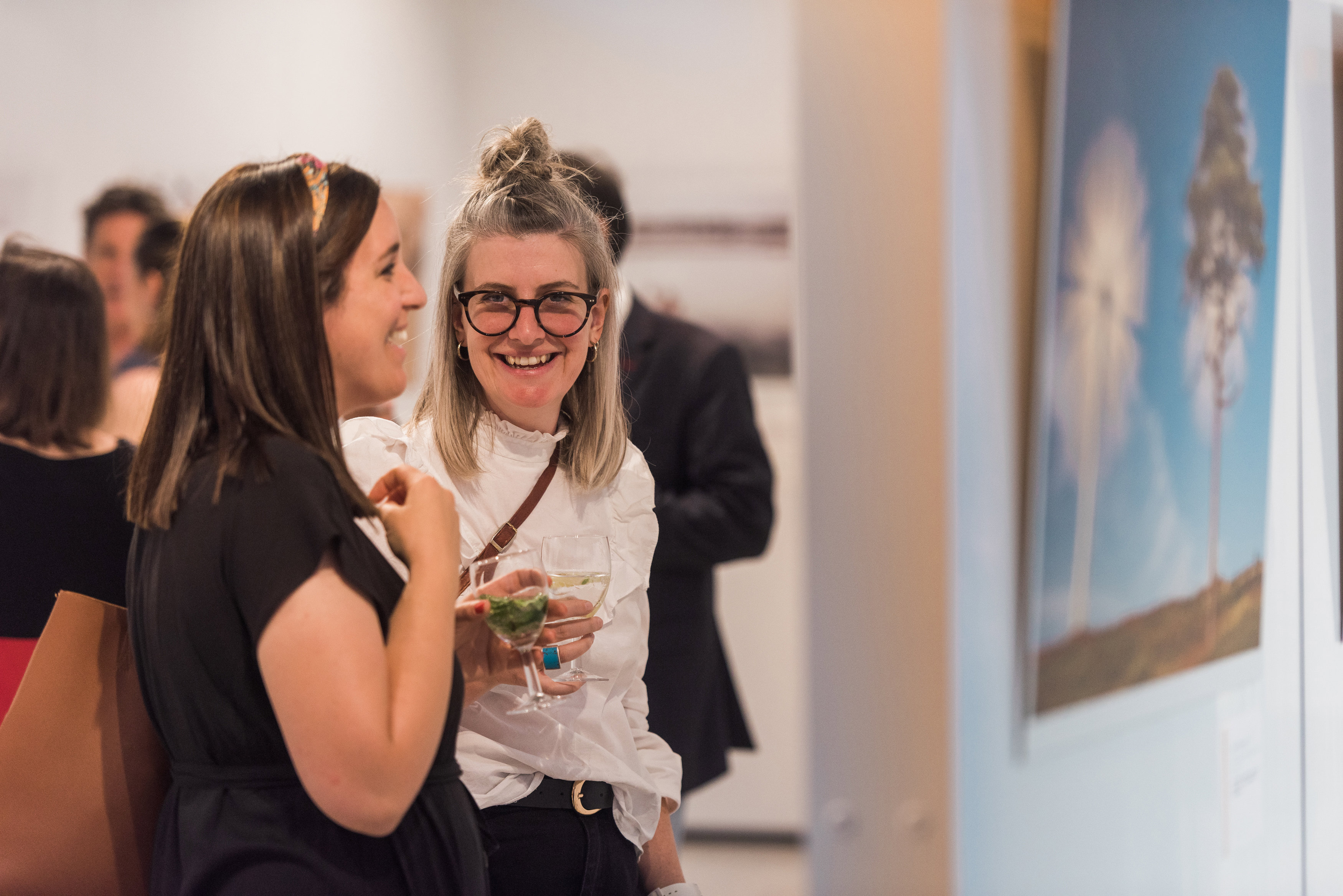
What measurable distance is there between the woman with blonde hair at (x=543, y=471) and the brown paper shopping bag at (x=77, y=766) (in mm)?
357

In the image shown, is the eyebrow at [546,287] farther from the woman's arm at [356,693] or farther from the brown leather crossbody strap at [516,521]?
the woman's arm at [356,693]

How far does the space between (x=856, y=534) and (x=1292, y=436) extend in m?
0.92

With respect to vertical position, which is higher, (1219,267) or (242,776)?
(1219,267)

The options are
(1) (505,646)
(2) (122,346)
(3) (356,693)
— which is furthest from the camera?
(2) (122,346)

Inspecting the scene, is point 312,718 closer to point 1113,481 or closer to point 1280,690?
point 1113,481

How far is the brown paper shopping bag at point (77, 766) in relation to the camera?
4.27 feet

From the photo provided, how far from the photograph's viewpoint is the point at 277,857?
1.16 metres

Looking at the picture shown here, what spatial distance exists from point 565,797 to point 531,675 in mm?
221

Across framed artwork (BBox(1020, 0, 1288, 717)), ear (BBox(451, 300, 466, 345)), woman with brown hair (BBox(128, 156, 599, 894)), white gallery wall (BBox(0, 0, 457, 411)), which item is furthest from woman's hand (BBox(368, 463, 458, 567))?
white gallery wall (BBox(0, 0, 457, 411))

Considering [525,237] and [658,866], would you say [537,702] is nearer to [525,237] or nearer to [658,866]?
[658,866]

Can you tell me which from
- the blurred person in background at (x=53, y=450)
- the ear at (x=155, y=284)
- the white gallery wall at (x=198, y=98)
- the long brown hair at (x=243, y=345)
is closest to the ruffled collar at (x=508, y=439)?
the long brown hair at (x=243, y=345)

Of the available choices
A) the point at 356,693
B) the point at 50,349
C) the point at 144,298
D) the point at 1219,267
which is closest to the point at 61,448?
the point at 50,349

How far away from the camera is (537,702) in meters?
1.33

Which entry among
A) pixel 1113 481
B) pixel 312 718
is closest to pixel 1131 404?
pixel 1113 481
